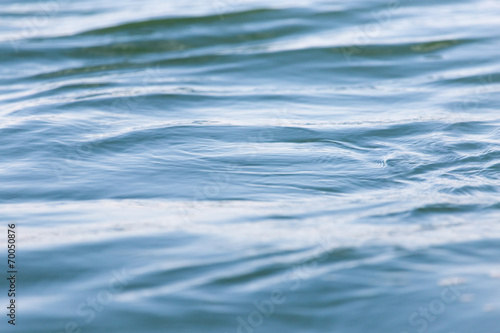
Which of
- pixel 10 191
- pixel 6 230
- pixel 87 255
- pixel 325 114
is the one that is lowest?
pixel 87 255

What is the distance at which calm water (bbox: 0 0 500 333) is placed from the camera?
2896 millimetres

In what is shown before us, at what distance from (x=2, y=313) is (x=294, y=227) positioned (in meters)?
1.37

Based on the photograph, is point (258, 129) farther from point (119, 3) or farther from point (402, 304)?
point (119, 3)

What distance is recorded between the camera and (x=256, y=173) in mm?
4289

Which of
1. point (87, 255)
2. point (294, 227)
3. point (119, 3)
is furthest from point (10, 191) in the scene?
point (119, 3)

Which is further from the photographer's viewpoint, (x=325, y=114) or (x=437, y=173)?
(x=325, y=114)

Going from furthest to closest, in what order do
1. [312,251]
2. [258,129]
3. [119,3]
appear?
[119,3] < [258,129] < [312,251]

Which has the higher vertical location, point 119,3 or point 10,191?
point 119,3

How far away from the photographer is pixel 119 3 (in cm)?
966

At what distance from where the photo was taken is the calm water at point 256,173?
2.90m

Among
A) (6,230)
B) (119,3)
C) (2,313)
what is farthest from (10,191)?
(119,3)

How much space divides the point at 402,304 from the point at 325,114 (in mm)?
2931

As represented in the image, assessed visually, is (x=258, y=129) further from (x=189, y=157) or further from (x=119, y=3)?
(x=119, y=3)

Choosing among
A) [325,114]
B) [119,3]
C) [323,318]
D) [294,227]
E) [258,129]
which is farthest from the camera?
[119,3]
